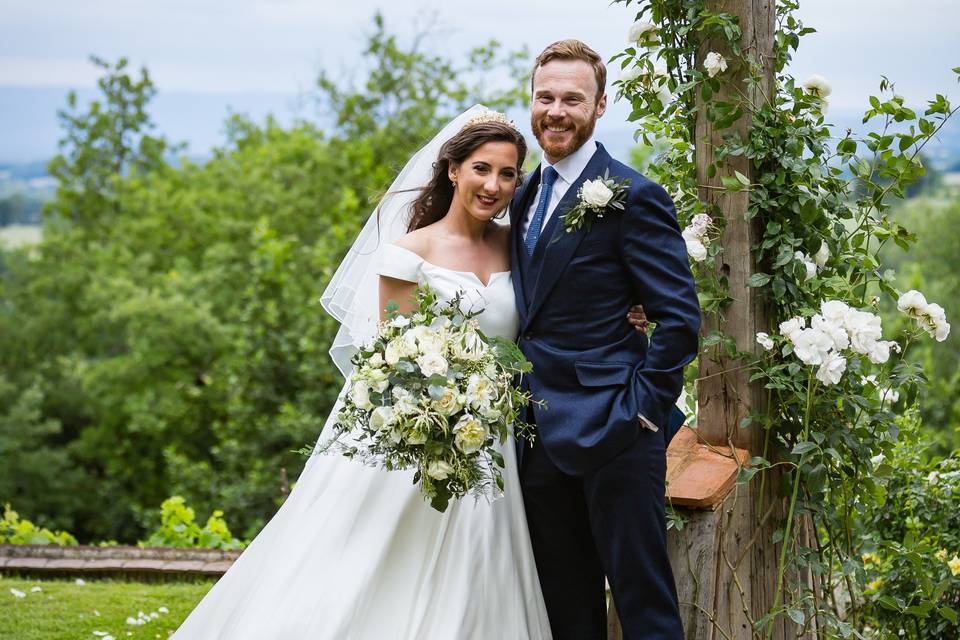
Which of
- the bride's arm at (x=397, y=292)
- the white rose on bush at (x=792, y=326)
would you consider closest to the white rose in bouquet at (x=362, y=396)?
the bride's arm at (x=397, y=292)

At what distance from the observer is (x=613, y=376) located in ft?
10.9

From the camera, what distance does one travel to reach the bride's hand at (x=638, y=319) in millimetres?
3420

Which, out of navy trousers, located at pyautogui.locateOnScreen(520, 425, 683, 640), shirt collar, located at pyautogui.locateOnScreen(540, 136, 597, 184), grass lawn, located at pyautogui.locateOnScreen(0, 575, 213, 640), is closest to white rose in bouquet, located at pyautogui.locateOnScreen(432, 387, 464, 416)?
navy trousers, located at pyautogui.locateOnScreen(520, 425, 683, 640)

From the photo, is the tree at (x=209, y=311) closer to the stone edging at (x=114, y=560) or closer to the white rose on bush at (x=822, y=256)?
the stone edging at (x=114, y=560)

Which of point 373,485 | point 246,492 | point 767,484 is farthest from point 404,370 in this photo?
point 246,492

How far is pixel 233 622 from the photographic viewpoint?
12.0ft

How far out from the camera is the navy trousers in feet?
11.0

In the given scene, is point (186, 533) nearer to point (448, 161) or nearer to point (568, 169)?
point (448, 161)

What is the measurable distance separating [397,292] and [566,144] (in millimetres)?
791

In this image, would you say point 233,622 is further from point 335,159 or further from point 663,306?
point 335,159

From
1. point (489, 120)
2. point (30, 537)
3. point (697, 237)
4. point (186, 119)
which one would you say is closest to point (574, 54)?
point (489, 120)

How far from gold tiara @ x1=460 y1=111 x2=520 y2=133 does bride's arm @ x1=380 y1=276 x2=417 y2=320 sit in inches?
24.5

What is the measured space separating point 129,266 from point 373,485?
16808 millimetres

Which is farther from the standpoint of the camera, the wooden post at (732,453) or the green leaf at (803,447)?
the wooden post at (732,453)
